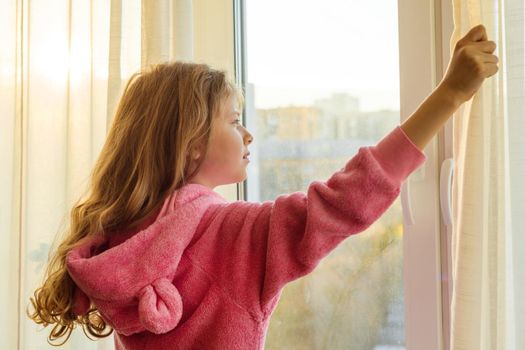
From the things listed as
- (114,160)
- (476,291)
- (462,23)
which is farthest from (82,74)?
(476,291)

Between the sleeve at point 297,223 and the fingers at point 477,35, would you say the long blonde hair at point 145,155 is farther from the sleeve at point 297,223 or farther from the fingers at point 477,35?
the fingers at point 477,35

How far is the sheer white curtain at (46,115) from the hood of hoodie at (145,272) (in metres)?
0.70

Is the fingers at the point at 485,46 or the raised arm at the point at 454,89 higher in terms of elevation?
the fingers at the point at 485,46

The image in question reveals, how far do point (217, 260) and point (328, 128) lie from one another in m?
0.68

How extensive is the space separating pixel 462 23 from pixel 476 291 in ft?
1.42

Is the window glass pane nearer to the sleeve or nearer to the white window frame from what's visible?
the white window frame

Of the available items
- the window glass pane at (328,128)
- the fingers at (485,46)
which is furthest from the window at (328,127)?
the fingers at (485,46)

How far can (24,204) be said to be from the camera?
5.92 ft

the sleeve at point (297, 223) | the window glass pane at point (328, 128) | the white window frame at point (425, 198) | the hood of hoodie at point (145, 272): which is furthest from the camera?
the window glass pane at point (328, 128)

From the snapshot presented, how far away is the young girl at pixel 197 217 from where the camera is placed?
0.89m

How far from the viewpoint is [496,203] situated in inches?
41.9

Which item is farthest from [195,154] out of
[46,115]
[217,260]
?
[46,115]

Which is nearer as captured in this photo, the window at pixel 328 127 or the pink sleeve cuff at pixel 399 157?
the pink sleeve cuff at pixel 399 157

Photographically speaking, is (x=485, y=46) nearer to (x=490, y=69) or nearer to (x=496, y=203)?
(x=490, y=69)
